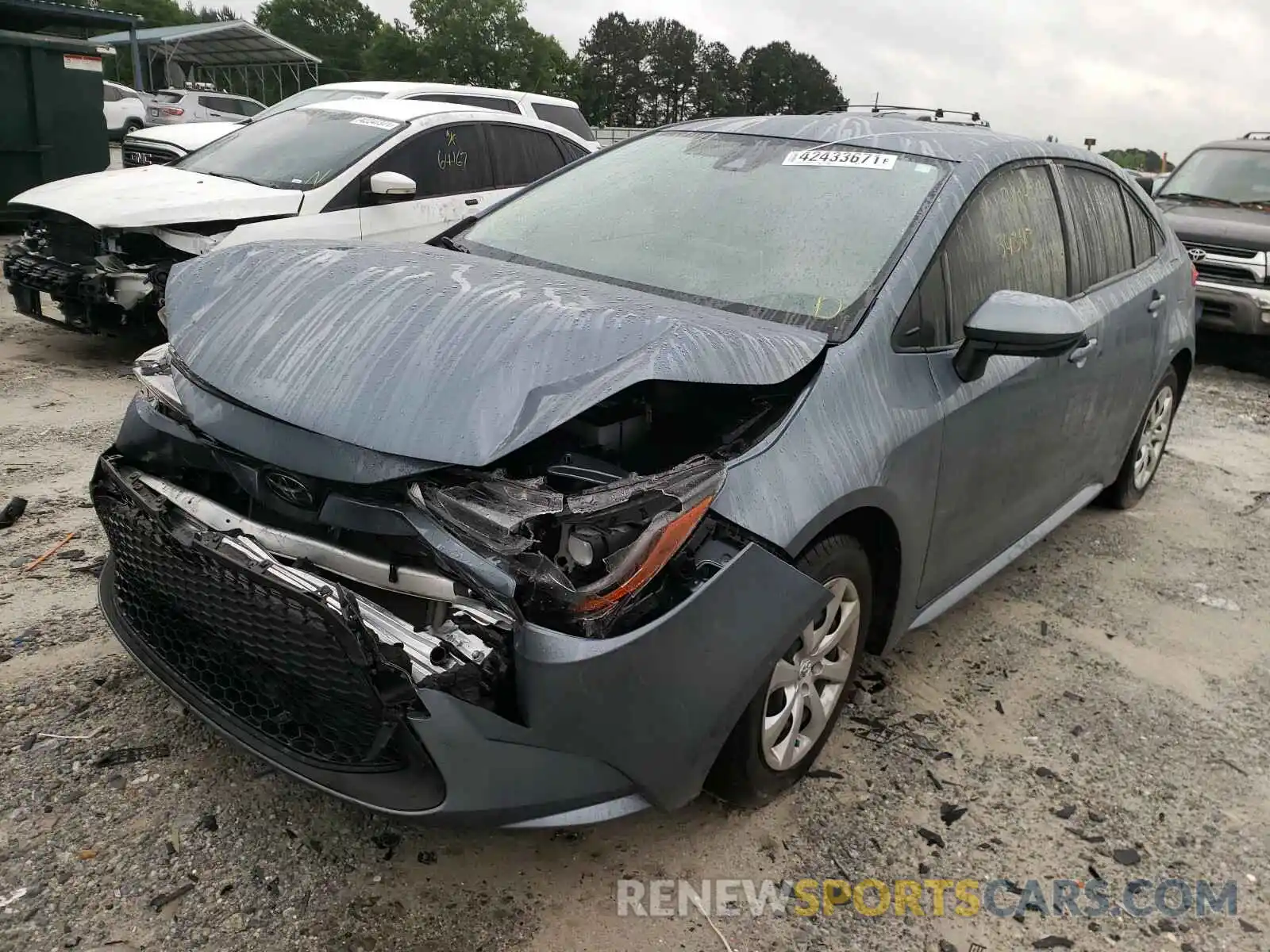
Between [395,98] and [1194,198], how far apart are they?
25.3 ft

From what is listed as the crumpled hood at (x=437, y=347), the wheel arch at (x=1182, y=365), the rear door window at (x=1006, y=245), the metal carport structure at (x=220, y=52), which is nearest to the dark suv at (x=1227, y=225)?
the wheel arch at (x=1182, y=365)

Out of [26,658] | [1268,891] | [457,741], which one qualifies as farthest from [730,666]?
[26,658]

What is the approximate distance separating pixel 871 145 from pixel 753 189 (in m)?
0.43

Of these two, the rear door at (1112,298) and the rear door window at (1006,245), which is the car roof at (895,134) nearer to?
the rear door window at (1006,245)

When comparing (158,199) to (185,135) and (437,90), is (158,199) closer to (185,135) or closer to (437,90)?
(185,135)

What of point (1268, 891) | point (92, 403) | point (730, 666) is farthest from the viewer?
point (92, 403)

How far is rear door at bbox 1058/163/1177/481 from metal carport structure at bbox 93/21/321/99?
103 ft

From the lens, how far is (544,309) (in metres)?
2.38

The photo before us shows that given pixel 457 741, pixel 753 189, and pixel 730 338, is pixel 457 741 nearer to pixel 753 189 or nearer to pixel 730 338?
pixel 730 338

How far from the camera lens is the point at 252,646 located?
2078 millimetres

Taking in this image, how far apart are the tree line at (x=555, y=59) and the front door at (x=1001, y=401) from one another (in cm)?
5740

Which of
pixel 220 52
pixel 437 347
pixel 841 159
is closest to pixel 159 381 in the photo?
pixel 437 347

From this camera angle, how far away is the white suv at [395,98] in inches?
365

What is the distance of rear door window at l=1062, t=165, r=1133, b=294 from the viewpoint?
3631 mm
